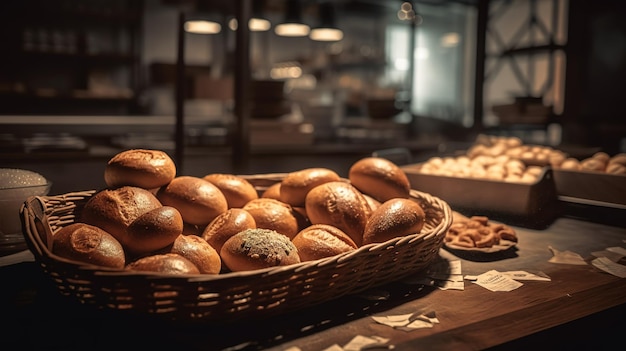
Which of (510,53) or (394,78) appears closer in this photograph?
(510,53)

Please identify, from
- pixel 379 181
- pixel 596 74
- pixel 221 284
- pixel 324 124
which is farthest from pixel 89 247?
pixel 324 124

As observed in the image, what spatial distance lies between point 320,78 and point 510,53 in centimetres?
548

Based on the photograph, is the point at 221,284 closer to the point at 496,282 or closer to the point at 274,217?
the point at 274,217

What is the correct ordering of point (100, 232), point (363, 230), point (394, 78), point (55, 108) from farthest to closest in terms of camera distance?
point (394, 78)
point (55, 108)
point (363, 230)
point (100, 232)

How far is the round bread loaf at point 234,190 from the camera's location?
1236 millimetres

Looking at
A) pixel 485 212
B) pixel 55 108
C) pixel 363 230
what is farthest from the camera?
pixel 55 108

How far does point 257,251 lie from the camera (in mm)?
925

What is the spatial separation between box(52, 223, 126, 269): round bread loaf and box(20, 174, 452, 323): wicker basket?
0.03 metres

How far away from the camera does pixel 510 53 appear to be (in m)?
4.27

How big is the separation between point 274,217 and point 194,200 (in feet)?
0.53

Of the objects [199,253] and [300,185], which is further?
[300,185]

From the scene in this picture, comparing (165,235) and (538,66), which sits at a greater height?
(538,66)

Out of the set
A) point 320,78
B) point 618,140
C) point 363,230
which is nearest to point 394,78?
point 320,78

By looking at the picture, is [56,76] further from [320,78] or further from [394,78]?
[394,78]
